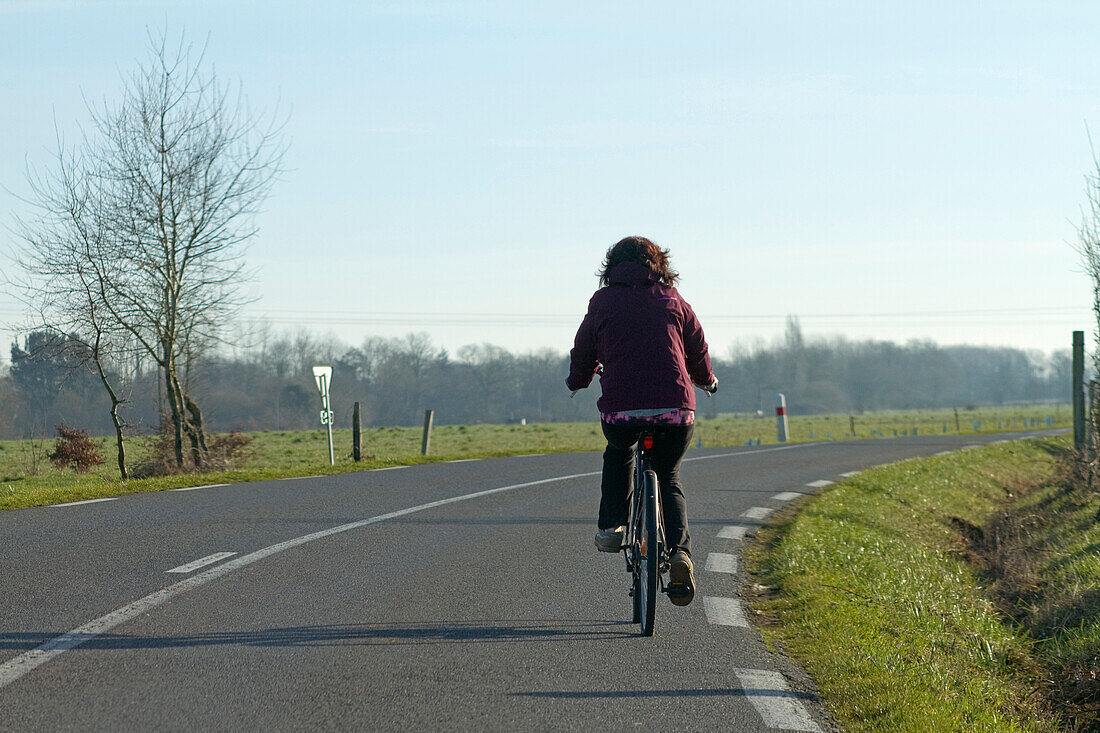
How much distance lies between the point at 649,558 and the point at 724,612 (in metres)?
0.98

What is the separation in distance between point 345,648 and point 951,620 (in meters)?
4.20

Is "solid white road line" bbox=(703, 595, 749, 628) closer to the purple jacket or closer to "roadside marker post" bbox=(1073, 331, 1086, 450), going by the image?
the purple jacket

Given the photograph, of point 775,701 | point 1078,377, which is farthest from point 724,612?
point 1078,377

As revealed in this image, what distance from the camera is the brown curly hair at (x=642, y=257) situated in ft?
17.6

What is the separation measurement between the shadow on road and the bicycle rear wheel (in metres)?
0.17

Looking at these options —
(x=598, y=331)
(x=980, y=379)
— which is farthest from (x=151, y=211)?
(x=980, y=379)

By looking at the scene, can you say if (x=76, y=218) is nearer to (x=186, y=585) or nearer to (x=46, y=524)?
(x=46, y=524)

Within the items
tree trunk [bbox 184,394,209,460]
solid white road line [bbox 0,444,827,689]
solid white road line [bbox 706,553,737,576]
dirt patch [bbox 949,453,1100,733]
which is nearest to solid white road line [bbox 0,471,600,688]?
solid white road line [bbox 0,444,827,689]

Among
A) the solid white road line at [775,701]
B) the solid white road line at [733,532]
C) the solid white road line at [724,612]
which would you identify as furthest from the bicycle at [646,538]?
the solid white road line at [733,532]

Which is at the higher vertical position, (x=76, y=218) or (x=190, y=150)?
(x=190, y=150)

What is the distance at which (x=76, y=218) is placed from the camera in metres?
19.2

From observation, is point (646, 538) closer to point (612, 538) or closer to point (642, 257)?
point (612, 538)

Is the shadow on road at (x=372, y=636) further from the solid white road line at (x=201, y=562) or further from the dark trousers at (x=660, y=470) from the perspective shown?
the solid white road line at (x=201, y=562)

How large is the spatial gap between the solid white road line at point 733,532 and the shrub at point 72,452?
1799 centimetres
